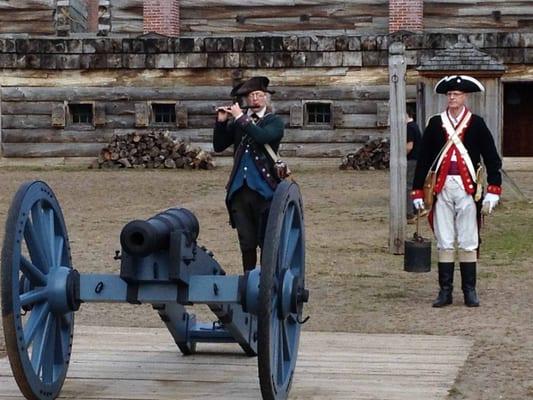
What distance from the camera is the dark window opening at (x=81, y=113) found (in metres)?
26.2

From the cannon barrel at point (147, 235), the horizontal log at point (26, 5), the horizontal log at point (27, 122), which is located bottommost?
the cannon barrel at point (147, 235)

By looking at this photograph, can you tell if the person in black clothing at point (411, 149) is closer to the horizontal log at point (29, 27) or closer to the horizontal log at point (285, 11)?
the horizontal log at point (285, 11)

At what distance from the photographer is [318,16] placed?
28.2 m

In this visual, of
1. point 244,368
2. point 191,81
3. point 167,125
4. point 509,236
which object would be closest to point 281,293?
point 244,368

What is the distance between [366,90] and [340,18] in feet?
11.5

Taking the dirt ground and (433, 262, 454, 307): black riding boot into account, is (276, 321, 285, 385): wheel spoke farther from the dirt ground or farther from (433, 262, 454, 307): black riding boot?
(433, 262, 454, 307): black riding boot

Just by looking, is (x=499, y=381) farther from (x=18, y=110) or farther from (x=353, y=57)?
(x=18, y=110)

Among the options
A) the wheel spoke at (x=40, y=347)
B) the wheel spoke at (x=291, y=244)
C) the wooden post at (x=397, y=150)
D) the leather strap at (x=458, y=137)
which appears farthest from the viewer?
the wooden post at (x=397, y=150)

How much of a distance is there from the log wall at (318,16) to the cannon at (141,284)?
875 inches

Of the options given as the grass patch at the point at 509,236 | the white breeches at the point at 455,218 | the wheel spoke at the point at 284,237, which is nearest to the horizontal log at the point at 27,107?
the grass patch at the point at 509,236

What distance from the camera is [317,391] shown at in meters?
6.12

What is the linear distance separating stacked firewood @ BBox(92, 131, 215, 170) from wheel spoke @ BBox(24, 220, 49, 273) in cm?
1865

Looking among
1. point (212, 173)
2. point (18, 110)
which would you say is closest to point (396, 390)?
point (212, 173)

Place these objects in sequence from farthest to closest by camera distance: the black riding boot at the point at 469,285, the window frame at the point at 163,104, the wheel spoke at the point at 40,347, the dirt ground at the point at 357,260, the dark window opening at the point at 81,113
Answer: the dark window opening at the point at 81,113 < the window frame at the point at 163,104 < the black riding boot at the point at 469,285 < the dirt ground at the point at 357,260 < the wheel spoke at the point at 40,347
